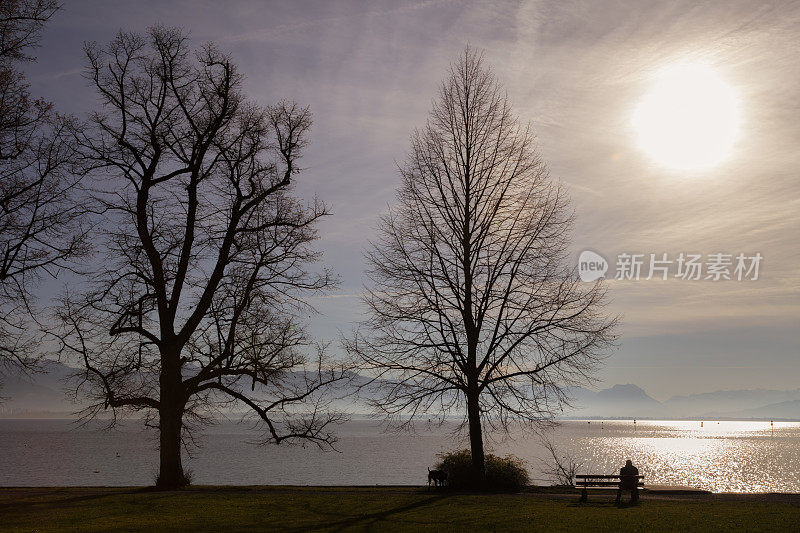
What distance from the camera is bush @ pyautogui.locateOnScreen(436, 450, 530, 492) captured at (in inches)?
954

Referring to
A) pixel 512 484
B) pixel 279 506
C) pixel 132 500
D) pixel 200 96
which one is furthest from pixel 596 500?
pixel 200 96

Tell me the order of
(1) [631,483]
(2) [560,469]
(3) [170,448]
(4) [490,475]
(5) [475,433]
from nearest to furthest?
(1) [631,483]
(5) [475,433]
(4) [490,475]
(3) [170,448]
(2) [560,469]

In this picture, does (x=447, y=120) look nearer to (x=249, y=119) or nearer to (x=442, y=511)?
(x=249, y=119)

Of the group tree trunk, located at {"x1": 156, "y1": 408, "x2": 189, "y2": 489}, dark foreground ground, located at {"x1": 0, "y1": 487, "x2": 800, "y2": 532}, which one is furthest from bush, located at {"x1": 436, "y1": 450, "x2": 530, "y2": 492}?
tree trunk, located at {"x1": 156, "y1": 408, "x2": 189, "y2": 489}

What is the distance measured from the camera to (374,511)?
61.4 feet

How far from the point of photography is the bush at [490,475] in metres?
24.2

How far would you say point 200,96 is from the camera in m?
27.0

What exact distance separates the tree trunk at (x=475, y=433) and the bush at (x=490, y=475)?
0.90 feet

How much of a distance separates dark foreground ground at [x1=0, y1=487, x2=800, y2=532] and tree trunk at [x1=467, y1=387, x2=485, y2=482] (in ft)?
6.25

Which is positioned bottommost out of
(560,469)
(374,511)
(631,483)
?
(560,469)

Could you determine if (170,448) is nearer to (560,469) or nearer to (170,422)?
(170,422)

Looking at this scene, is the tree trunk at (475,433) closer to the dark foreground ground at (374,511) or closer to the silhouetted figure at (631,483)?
the dark foreground ground at (374,511)

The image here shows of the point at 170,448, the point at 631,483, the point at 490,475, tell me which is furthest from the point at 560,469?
the point at 170,448

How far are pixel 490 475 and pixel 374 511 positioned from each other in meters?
7.17
